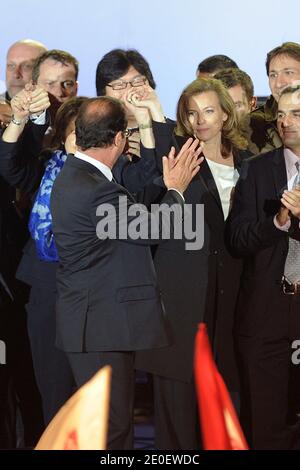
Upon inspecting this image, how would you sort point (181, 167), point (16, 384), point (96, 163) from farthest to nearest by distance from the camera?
point (16, 384)
point (181, 167)
point (96, 163)

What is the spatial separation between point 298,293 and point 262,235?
0.26 meters

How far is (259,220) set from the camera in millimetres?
2828

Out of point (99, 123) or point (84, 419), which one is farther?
point (99, 123)

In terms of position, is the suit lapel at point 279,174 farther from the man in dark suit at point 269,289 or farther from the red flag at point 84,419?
the red flag at point 84,419

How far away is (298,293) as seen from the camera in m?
2.86

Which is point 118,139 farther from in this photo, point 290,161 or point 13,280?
point 13,280

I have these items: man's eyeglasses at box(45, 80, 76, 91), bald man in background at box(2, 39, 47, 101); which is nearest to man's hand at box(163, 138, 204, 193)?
man's eyeglasses at box(45, 80, 76, 91)

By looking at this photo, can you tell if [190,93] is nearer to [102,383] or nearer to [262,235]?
[262,235]

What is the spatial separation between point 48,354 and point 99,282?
0.59m

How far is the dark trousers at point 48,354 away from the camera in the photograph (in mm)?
3088

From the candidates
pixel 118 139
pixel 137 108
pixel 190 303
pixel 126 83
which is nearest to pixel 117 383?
pixel 190 303

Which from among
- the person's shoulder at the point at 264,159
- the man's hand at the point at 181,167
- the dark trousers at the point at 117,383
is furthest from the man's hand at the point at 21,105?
the dark trousers at the point at 117,383

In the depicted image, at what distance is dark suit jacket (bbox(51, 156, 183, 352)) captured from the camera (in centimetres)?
258

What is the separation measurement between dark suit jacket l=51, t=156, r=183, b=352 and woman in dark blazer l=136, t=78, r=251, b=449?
0.34 metres
